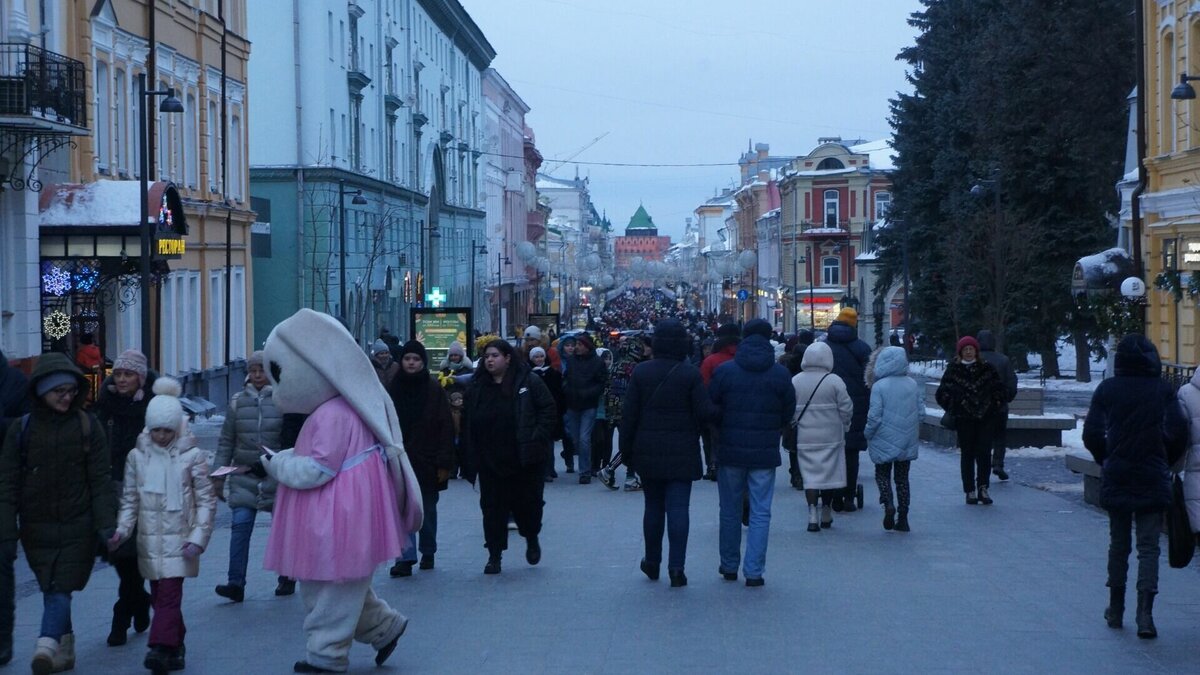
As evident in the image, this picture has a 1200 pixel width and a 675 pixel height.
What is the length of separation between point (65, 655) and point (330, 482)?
5.92 feet

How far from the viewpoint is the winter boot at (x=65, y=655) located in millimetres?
8680

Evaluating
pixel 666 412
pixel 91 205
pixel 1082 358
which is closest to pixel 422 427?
pixel 666 412

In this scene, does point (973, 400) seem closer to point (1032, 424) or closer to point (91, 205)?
point (1032, 424)

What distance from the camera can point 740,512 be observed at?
38.2ft

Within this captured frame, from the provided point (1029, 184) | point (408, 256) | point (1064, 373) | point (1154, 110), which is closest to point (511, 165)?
point (408, 256)

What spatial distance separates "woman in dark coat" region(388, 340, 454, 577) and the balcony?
12098 millimetres

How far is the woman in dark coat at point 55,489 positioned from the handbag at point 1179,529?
228 inches

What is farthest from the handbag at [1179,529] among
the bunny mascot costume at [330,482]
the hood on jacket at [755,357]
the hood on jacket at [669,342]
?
the bunny mascot costume at [330,482]

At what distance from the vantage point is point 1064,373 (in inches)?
2175

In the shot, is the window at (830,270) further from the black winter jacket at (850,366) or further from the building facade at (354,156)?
the black winter jacket at (850,366)

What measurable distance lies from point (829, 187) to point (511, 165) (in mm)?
22935

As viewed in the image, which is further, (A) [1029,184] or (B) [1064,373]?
(B) [1064,373]

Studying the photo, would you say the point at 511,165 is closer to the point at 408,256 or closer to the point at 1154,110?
the point at 408,256

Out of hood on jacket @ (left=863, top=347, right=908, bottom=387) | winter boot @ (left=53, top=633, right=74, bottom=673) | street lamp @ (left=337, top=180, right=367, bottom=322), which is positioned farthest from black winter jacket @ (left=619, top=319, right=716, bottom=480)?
street lamp @ (left=337, top=180, right=367, bottom=322)
